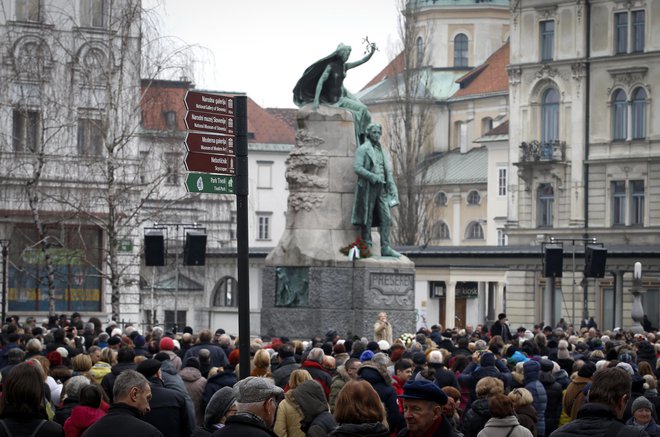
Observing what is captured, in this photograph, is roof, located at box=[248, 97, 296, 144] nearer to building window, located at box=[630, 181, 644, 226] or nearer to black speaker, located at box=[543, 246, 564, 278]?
building window, located at box=[630, 181, 644, 226]

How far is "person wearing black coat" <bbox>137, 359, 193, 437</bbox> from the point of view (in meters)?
13.7

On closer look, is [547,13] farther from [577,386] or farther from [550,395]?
[577,386]

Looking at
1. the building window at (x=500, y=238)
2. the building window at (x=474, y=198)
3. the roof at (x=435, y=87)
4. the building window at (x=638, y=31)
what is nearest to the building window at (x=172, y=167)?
the building window at (x=638, y=31)

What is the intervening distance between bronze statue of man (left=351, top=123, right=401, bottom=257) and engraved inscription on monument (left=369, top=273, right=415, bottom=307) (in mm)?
665

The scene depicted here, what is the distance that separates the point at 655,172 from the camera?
68.8 metres

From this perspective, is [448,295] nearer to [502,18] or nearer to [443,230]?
[443,230]

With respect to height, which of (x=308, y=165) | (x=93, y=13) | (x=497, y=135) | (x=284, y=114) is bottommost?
(x=308, y=165)

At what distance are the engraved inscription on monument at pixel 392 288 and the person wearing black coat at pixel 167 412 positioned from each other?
15889mm

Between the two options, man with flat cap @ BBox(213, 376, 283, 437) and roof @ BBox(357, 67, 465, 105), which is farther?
roof @ BBox(357, 67, 465, 105)

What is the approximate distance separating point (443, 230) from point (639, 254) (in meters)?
48.3

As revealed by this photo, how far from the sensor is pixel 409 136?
269 ft

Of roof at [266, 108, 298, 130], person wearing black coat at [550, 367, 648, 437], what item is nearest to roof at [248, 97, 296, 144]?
roof at [266, 108, 298, 130]

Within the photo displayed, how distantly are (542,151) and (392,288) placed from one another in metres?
43.5

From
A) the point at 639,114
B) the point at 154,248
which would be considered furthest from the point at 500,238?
the point at 154,248
